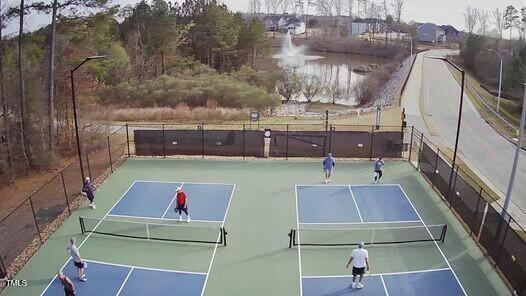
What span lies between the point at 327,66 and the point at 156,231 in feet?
239

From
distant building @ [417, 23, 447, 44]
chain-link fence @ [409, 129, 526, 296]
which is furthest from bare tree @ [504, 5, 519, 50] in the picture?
chain-link fence @ [409, 129, 526, 296]

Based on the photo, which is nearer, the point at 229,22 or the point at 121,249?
the point at 121,249

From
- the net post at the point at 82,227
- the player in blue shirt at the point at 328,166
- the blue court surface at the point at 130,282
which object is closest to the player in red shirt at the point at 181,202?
the blue court surface at the point at 130,282

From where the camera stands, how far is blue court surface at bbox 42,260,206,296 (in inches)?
490

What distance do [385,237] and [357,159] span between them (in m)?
8.57

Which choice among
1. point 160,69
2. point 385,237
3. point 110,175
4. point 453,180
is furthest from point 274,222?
point 160,69

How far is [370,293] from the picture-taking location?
12.4 meters

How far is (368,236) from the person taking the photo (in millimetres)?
15477

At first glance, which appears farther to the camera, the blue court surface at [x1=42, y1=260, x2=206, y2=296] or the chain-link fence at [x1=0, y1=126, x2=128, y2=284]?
the chain-link fence at [x1=0, y1=126, x2=128, y2=284]

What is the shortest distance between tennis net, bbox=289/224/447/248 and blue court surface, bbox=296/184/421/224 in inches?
40.6

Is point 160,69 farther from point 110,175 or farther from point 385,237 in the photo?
point 385,237

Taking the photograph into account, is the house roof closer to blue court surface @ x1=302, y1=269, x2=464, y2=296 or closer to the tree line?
the tree line

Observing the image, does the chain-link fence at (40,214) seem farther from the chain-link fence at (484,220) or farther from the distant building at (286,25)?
the distant building at (286,25)

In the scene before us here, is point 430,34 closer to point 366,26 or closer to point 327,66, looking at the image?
point 366,26
